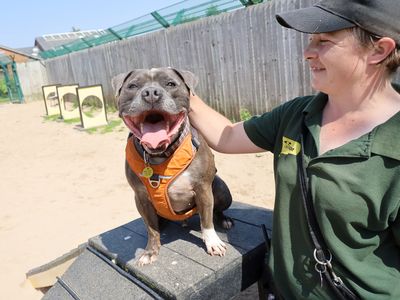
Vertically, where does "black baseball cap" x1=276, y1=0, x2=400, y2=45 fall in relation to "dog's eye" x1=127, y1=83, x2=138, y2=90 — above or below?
above

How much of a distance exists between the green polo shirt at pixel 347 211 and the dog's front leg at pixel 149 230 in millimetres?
984

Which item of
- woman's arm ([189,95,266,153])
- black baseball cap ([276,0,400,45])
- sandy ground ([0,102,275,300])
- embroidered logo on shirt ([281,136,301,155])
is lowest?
sandy ground ([0,102,275,300])

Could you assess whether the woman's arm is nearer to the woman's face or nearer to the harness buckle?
the harness buckle

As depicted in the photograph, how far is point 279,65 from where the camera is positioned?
7.07 meters

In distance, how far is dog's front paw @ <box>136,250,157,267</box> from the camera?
252 centimetres

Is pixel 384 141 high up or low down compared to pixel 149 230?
up

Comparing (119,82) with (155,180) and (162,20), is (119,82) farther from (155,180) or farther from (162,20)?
(162,20)

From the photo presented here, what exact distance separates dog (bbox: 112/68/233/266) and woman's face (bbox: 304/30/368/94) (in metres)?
0.83

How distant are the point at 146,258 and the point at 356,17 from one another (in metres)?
1.91

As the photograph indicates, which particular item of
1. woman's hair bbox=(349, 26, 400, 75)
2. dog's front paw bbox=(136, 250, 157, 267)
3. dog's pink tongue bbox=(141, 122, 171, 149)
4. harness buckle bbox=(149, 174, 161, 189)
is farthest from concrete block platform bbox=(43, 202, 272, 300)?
woman's hair bbox=(349, 26, 400, 75)

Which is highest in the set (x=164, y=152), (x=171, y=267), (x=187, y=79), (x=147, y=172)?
(x=187, y=79)

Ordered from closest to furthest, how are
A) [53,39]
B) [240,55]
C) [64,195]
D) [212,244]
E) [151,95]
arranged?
[151,95] → [212,244] → [64,195] → [240,55] → [53,39]

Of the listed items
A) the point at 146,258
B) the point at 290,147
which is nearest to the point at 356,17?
the point at 290,147

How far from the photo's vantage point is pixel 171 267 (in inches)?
96.0
